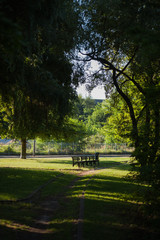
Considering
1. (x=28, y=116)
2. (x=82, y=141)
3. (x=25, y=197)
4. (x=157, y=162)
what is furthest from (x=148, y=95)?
(x=82, y=141)

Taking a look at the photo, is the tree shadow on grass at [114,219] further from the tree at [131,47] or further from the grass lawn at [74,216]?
the tree at [131,47]

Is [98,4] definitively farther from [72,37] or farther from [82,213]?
[82,213]

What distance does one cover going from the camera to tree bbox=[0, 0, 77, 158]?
19.2 ft

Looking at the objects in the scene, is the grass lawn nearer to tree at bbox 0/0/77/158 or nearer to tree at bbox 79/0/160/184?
tree at bbox 79/0/160/184

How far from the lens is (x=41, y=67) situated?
12.4 metres

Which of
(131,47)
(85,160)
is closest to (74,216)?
(131,47)

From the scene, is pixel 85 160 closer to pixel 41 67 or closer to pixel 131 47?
pixel 41 67

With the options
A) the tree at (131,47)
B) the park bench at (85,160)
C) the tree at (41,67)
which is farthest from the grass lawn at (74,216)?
the park bench at (85,160)

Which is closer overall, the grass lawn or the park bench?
the grass lawn

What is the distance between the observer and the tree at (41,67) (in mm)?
5859

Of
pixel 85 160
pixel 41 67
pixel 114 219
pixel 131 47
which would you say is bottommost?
pixel 114 219

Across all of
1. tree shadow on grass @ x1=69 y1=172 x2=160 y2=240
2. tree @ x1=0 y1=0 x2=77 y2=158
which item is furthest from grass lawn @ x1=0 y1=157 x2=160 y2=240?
tree @ x1=0 y1=0 x2=77 y2=158

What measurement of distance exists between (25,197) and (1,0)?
658 centimetres

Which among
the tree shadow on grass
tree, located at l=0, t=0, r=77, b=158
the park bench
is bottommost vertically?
the tree shadow on grass
